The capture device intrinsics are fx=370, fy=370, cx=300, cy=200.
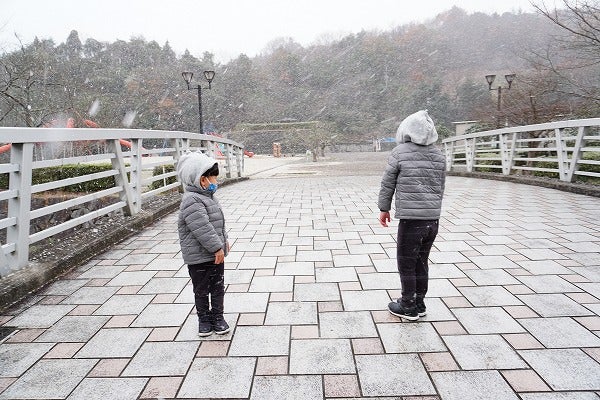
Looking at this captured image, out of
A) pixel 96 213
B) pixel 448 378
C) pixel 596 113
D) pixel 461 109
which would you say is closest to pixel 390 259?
pixel 448 378

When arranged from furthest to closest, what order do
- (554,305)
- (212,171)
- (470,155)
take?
(470,155) < (554,305) < (212,171)

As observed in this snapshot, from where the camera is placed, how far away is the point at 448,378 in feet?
5.75

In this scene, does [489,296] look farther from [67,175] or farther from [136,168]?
[67,175]

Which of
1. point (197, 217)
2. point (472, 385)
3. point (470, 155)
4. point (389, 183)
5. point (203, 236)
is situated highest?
point (470, 155)

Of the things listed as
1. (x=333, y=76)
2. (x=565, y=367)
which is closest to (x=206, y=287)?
(x=565, y=367)

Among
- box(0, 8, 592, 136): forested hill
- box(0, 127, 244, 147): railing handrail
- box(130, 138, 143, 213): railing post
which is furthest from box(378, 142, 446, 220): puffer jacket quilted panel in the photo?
box(0, 8, 592, 136): forested hill

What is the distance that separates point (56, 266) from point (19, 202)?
0.62 metres

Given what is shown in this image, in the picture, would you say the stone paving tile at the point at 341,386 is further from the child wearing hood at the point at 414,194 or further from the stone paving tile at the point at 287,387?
the child wearing hood at the point at 414,194

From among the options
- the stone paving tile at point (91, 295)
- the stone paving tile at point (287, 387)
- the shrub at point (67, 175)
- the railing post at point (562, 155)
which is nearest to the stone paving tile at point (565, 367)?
the stone paving tile at point (287, 387)

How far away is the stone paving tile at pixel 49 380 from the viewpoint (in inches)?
67.2

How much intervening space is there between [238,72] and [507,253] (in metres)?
54.8

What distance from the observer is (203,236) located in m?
2.09

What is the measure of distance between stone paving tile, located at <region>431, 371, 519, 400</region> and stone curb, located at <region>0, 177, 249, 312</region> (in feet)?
9.17

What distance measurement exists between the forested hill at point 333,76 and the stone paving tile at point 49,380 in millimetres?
40133
